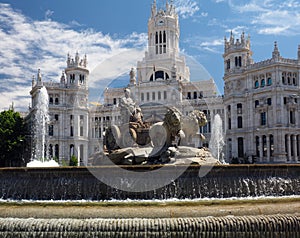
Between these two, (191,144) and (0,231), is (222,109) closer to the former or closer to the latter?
(191,144)

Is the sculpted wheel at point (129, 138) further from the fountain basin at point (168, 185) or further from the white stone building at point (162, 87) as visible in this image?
the white stone building at point (162, 87)

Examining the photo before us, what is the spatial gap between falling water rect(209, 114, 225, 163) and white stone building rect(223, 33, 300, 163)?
159 cm

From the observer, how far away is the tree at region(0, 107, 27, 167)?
67.8 m

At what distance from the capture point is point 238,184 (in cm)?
1950

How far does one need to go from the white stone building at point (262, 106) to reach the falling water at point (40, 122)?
126ft

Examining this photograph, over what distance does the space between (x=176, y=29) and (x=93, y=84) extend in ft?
296

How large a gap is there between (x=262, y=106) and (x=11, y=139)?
46.8 meters

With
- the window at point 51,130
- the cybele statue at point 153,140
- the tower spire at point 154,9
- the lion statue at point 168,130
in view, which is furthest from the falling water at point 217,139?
the lion statue at point 168,130

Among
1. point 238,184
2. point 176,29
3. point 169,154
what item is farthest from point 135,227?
point 176,29

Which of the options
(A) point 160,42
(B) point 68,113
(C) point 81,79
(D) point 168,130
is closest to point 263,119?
(A) point 160,42

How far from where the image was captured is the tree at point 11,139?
67750 mm

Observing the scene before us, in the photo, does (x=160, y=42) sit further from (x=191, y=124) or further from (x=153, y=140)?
(x=153, y=140)

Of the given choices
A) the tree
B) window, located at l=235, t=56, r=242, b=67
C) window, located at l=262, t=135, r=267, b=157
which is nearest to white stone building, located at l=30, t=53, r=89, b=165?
the tree

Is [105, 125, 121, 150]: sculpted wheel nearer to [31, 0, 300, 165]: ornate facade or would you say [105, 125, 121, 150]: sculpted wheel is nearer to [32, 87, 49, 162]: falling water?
[31, 0, 300, 165]: ornate facade
